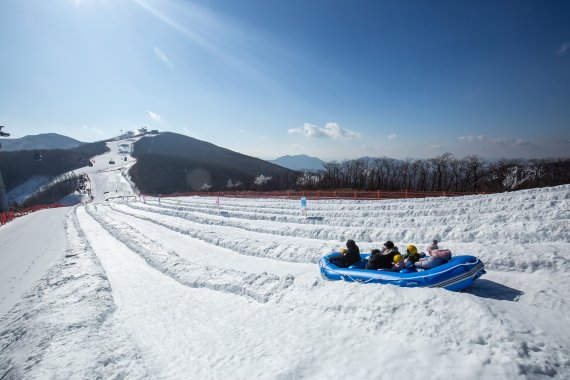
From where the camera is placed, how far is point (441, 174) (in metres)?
60.1

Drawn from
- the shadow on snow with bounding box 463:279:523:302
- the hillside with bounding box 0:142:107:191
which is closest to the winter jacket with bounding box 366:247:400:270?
the shadow on snow with bounding box 463:279:523:302

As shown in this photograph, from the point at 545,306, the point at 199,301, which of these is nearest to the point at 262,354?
the point at 199,301

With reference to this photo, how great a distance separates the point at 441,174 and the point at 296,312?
205 ft

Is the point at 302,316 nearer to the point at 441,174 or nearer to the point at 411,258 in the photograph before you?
the point at 411,258

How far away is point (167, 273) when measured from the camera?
13.0 metres

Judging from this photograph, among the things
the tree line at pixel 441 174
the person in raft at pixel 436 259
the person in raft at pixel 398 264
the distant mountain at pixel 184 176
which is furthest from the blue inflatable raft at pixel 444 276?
the distant mountain at pixel 184 176

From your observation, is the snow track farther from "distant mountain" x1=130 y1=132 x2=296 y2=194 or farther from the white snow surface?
"distant mountain" x1=130 y1=132 x2=296 y2=194

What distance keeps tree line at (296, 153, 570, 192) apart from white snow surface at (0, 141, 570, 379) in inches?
1310

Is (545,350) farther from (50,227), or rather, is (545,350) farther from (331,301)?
(50,227)

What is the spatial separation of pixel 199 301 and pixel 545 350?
28.6 ft

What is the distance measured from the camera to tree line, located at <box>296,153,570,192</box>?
4559cm

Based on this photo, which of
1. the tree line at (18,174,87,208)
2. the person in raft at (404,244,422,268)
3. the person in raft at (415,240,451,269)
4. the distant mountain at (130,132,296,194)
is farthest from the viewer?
the tree line at (18,174,87,208)

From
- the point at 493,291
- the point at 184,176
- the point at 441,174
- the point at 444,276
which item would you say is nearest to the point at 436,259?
the point at 444,276

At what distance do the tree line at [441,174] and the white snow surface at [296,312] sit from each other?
109 feet
